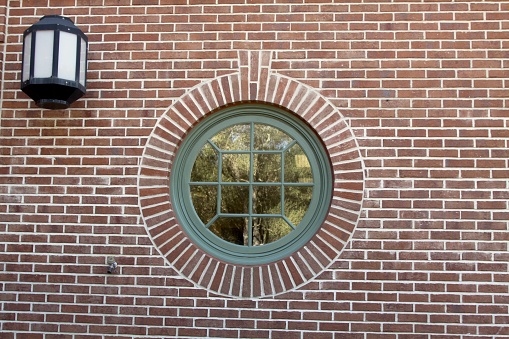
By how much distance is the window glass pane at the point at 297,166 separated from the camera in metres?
4.02

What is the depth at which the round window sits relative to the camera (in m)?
3.96

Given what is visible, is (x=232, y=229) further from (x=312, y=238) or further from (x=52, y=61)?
(x=52, y=61)

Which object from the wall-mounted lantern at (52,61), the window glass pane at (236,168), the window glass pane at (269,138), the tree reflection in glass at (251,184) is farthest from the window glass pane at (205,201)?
the wall-mounted lantern at (52,61)

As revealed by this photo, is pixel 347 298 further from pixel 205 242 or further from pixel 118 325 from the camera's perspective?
pixel 118 325

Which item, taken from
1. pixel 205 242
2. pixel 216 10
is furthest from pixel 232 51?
pixel 205 242

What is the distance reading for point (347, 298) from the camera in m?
3.79

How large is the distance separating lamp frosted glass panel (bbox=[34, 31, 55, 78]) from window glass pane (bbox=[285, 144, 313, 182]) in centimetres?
179

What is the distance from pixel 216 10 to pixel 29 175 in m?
1.87

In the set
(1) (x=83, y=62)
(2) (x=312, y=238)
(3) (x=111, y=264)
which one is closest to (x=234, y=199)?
(2) (x=312, y=238)

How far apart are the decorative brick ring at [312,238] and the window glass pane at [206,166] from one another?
190 millimetres

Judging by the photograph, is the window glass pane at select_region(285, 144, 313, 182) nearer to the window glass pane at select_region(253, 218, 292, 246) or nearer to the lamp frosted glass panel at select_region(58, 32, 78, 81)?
the window glass pane at select_region(253, 218, 292, 246)

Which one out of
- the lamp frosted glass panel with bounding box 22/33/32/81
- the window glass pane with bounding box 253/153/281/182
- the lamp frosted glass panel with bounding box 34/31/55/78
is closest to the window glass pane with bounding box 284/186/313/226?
the window glass pane with bounding box 253/153/281/182

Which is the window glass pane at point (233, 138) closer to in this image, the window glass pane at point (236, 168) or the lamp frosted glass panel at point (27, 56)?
the window glass pane at point (236, 168)

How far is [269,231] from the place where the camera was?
3.98 m
